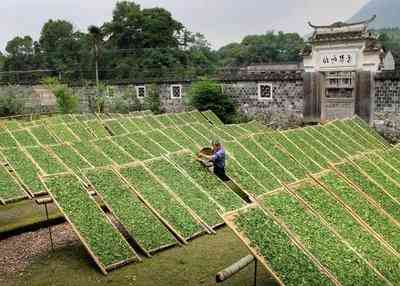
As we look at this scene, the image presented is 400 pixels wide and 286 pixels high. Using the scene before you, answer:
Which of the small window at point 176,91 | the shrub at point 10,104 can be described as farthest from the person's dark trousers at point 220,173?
the shrub at point 10,104

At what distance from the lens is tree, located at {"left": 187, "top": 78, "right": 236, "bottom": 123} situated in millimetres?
21391

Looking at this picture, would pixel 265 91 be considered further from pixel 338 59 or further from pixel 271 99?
pixel 338 59

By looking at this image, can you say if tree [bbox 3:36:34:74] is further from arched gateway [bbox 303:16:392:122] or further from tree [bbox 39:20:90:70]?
arched gateway [bbox 303:16:392:122]

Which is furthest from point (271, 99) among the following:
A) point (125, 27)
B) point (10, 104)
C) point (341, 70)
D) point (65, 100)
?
point (125, 27)

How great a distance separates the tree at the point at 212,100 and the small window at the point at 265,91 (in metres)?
1.52

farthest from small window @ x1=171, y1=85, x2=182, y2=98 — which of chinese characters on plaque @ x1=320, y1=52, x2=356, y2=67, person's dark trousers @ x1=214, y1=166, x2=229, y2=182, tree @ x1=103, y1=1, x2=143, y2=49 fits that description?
tree @ x1=103, y1=1, x2=143, y2=49

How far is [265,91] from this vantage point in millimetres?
21172

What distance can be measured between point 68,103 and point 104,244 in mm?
19909

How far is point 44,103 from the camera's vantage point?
29.6 meters

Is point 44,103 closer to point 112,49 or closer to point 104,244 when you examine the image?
point 112,49

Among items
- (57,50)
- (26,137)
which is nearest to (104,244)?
(26,137)

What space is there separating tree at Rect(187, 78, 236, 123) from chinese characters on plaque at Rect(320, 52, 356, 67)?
16.8 ft

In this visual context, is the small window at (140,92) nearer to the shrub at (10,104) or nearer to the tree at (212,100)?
the tree at (212,100)

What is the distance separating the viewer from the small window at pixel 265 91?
21.0 m
